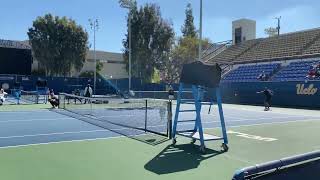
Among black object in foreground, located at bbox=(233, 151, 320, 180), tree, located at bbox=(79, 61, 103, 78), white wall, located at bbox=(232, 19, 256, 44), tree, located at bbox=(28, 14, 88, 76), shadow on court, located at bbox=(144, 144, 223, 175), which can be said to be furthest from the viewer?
tree, located at bbox=(79, 61, 103, 78)

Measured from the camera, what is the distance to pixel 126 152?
9.73 m

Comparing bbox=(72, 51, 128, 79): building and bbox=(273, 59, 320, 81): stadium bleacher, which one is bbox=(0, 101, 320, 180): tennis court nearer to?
bbox=(273, 59, 320, 81): stadium bleacher

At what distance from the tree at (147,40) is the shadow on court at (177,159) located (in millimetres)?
46701

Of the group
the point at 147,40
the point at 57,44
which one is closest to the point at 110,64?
the point at 57,44

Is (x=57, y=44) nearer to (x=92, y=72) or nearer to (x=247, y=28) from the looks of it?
(x=92, y=72)

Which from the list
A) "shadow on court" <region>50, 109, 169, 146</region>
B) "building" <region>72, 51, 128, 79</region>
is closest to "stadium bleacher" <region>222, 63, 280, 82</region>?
"shadow on court" <region>50, 109, 169, 146</region>

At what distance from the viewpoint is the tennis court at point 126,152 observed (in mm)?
7672

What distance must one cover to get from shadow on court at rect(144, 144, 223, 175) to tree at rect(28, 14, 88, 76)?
5137cm

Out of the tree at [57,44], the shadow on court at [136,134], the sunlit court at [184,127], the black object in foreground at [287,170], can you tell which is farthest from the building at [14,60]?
the black object in foreground at [287,170]

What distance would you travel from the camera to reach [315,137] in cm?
1270

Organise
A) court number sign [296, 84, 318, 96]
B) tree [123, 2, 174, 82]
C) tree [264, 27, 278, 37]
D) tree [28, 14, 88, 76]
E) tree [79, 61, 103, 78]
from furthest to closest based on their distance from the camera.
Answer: tree [264, 27, 278, 37] → tree [79, 61, 103, 78] → tree [28, 14, 88, 76] → tree [123, 2, 174, 82] → court number sign [296, 84, 318, 96]

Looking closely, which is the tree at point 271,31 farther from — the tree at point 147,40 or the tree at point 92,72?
the tree at point 92,72

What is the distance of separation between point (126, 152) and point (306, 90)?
24853 mm

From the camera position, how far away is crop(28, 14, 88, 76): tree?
58.9m
